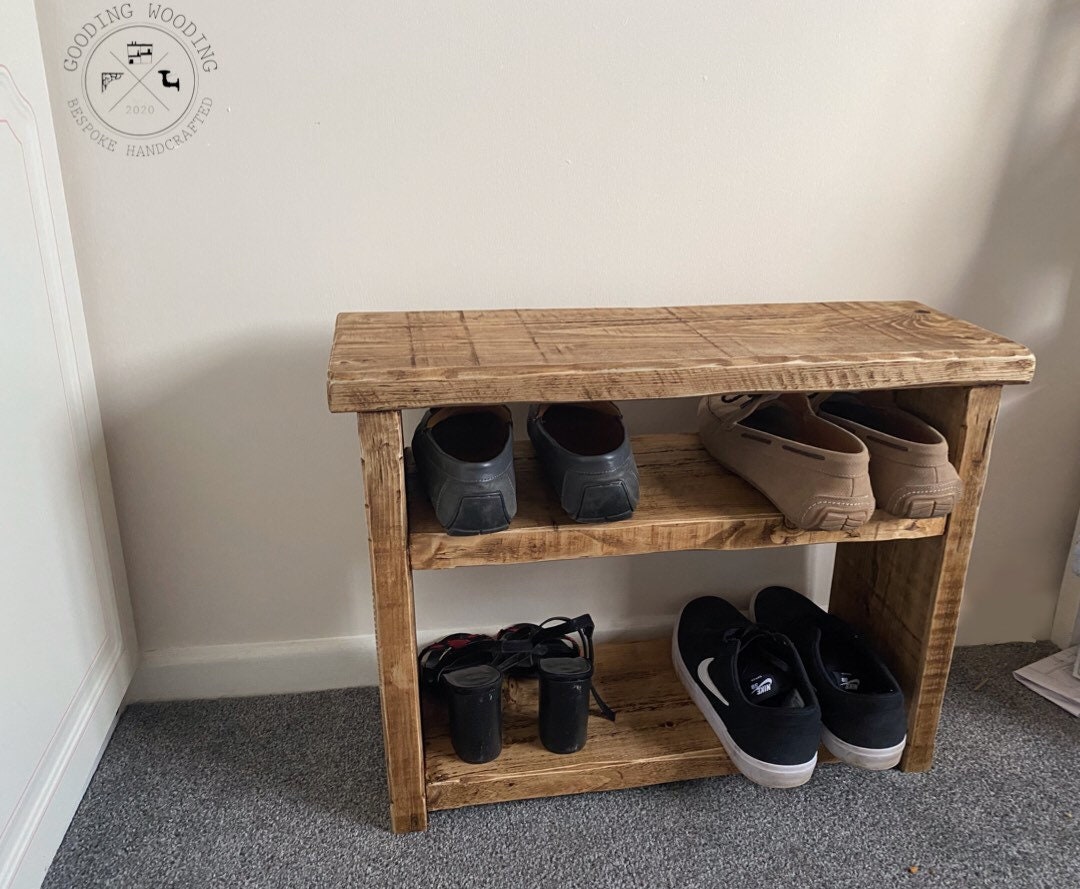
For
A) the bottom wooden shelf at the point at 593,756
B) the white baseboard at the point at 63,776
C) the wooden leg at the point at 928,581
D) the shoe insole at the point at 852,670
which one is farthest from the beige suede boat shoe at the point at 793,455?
the white baseboard at the point at 63,776

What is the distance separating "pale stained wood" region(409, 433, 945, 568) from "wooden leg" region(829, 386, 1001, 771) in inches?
2.2

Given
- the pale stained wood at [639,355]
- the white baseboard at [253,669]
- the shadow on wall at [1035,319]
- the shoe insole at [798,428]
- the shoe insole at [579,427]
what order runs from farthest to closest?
the white baseboard at [253,669] < the shadow on wall at [1035,319] < the shoe insole at [579,427] < the shoe insole at [798,428] < the pale stained wood at [639,355]

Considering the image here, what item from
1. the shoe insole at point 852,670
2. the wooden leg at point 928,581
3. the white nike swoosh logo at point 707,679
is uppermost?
the wooden leg at point 928,581

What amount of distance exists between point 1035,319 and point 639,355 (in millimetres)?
746

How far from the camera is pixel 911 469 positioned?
1.02 meters

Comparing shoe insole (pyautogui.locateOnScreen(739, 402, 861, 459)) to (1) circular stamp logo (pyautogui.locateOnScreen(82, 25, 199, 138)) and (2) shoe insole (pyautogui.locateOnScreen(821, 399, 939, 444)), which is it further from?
(1) circular stamp logo (pyautogui.locateOnScreen(82, 25, 199, 138))

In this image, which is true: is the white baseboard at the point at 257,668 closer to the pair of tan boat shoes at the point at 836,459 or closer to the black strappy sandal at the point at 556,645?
the black strappy sandal at the point at 556,645

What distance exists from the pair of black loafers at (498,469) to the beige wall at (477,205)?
0.66 ft

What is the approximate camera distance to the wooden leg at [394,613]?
3.06ft

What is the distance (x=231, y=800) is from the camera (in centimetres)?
→ 115

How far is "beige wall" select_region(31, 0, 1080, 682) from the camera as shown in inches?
43.8

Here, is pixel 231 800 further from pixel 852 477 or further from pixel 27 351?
pixel 852 477

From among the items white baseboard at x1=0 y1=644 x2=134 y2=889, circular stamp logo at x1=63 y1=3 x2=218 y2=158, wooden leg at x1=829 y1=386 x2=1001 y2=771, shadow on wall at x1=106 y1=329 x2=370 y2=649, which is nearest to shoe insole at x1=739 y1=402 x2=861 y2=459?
wooden leg at x1=829 y1=386 x2=1001 y2=771

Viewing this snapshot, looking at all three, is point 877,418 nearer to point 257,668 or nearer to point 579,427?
point 579,427
